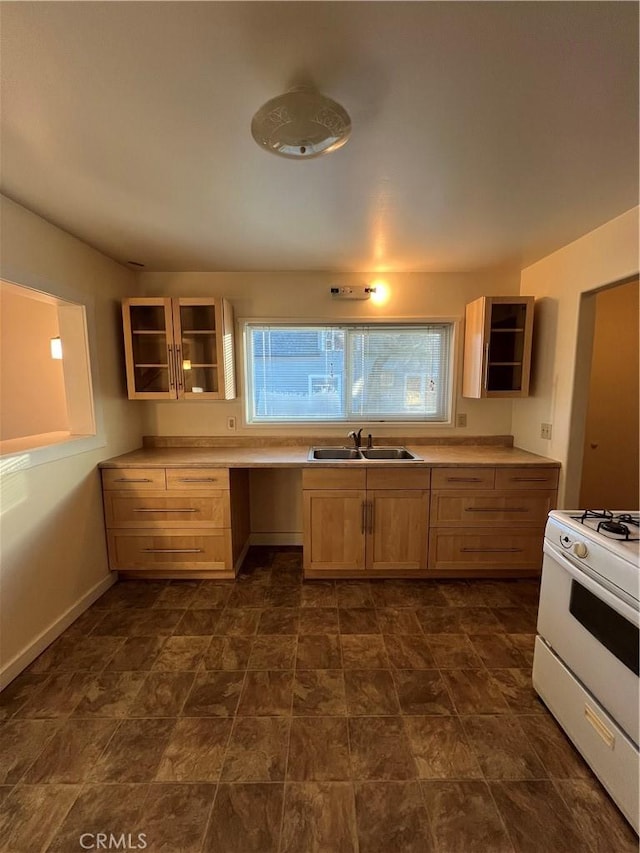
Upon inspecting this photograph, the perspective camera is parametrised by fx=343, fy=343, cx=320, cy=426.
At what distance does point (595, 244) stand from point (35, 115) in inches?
113

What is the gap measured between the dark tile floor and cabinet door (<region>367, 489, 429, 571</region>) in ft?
1.27

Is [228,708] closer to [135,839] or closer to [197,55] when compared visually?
[135,839]

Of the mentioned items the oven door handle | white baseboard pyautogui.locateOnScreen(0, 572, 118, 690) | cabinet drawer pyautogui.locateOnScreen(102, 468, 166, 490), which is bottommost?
white baseboard pyautogui.locateOnScreen(0, 572, 118, 690)

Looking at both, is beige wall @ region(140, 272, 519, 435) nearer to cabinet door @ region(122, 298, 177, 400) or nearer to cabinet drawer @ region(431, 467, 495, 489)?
cabinet door @ region(122, 298, 177, 400)

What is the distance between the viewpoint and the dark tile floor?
1.15 metres

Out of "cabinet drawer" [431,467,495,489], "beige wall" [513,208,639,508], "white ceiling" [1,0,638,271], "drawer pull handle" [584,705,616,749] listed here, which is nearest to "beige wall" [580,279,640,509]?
"beige wall" [513,208,639,508]

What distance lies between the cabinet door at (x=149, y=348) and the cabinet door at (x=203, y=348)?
0.07 meters

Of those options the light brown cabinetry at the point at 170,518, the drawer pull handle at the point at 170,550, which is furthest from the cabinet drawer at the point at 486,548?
the drawer pull handle at the point at 170,550

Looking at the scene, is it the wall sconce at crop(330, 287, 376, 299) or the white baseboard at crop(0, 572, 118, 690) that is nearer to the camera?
the white baseboard at crop(0, 572, 118, 690)

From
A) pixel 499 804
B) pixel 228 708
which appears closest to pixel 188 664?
pixel 228 708

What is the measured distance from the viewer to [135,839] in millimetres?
1116

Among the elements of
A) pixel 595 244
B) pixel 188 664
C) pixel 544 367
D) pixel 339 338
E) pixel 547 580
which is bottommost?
pixel 188 664

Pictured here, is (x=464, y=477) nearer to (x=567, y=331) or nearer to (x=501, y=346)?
(x=501, y=346)

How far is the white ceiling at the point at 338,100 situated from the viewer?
89 cm
